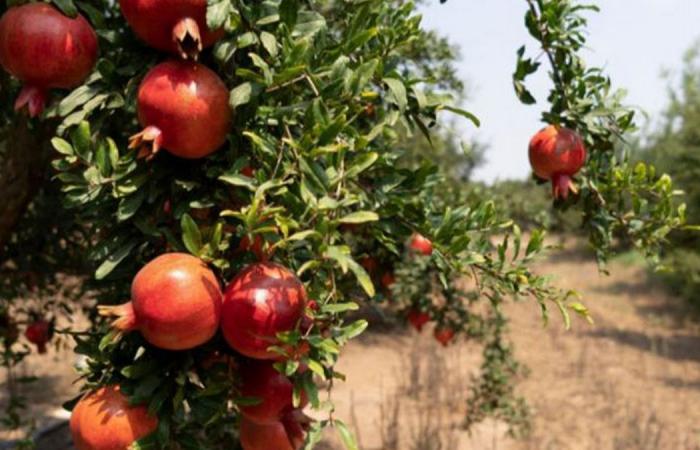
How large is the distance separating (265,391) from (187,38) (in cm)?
52

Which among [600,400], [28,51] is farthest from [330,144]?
[600,400]

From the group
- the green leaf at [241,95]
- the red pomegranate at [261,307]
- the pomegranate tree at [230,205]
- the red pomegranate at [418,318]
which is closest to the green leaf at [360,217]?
the pomegranate tree at [230,205]

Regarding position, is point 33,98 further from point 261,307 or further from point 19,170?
point 19,170

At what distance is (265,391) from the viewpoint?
96 cm

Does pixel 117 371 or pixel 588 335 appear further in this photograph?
pixel 588 335

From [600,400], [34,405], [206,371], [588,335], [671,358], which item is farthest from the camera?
[588,335]

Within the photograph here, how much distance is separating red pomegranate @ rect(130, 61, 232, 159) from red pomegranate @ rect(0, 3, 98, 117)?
184 mm

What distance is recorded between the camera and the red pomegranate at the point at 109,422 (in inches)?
35.7

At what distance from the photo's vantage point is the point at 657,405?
683cm

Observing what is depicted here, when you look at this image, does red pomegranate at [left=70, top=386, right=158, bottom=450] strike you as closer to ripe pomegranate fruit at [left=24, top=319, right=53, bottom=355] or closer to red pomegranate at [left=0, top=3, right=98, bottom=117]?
red pomegranate at [left=0, top=3, right=98, bottom=117]

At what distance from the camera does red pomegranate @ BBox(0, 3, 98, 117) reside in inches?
39.3

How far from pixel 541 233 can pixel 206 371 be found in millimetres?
660

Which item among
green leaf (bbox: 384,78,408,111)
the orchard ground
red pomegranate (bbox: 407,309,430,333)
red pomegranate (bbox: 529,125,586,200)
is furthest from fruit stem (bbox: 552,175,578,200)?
red pomegranate (bbox: 407,309,430,333)

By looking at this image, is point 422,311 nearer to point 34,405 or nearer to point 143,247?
point 143,247
